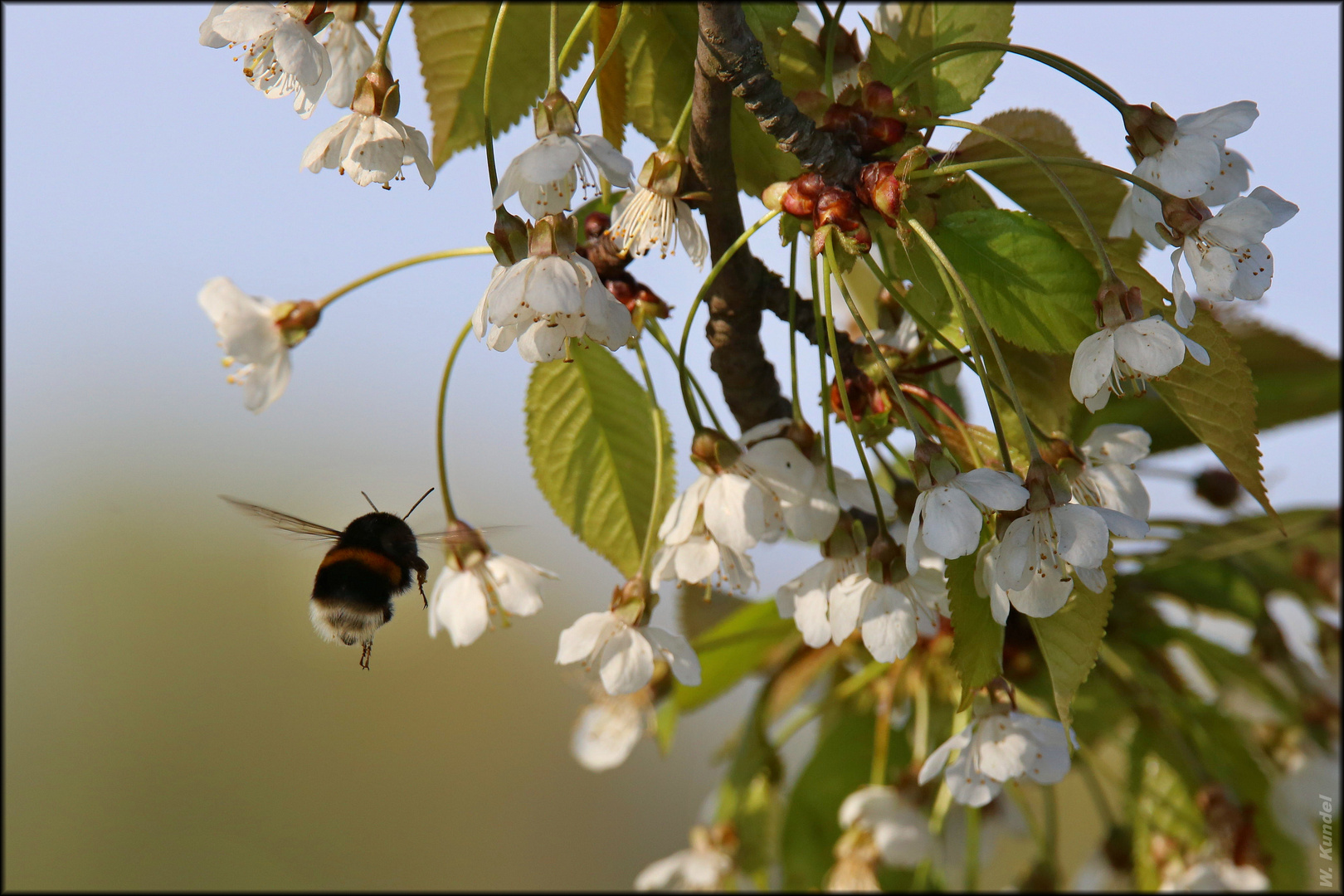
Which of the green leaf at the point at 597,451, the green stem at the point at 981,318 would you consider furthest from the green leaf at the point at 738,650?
the green stem at the point at 981,318

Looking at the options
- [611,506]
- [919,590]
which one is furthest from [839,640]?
[611,506]

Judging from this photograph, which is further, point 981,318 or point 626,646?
point 626,646

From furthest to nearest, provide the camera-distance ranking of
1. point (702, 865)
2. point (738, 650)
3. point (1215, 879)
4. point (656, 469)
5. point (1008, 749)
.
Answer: point (738, 650)
point (702, 865)
point (1215, 879)
point (656, 469)
point (1008, 749)

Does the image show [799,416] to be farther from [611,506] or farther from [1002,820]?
[1002,820]

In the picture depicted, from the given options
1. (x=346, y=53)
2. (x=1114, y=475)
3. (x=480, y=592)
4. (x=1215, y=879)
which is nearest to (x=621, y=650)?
(x=480, y=592)

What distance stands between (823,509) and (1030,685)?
1.59 ft

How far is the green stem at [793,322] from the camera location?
596 millimetres

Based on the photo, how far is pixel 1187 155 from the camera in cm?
50

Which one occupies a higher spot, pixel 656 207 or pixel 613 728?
pixel 656 207

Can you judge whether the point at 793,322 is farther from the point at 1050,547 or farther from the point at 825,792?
the point at 825,792

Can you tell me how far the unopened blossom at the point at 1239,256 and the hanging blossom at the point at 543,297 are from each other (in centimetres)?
30

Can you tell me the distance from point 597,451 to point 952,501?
1.03 feet

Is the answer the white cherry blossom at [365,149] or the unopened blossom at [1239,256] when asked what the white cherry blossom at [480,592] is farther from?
the unopened blossom at [1239,256]

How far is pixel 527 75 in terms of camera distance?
0.68 metres
